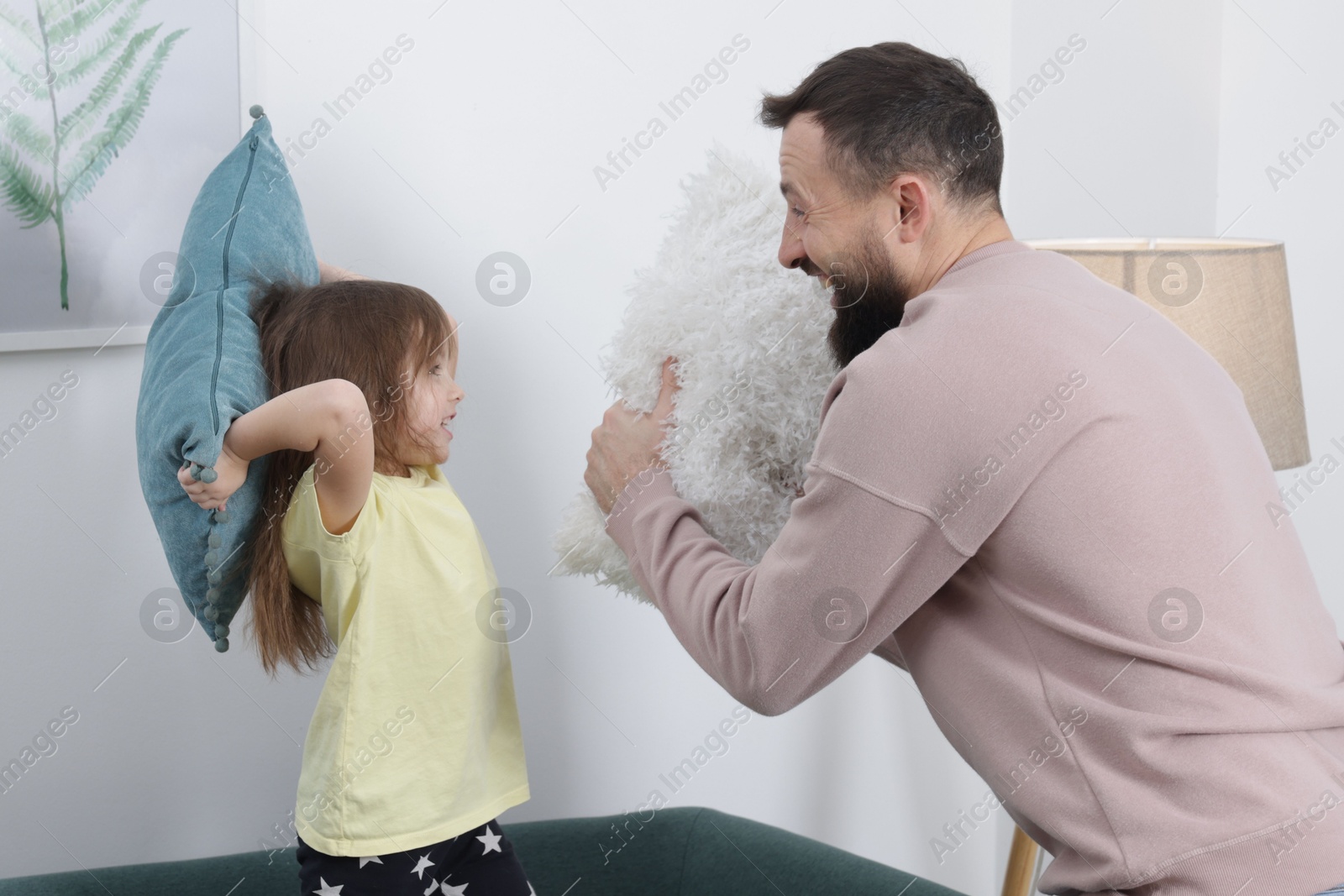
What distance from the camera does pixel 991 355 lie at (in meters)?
0.86

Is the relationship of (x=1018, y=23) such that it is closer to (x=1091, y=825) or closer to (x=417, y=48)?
(x=417, y=48)

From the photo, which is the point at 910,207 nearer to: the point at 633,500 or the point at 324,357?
the point at 633,500

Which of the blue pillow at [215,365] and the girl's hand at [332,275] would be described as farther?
the girl's hand at [332,275]

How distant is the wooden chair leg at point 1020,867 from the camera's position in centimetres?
162

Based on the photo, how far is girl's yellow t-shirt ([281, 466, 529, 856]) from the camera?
1.08 meters

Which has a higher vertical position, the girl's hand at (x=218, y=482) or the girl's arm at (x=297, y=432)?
the girl's arm at (x=297, y=432)

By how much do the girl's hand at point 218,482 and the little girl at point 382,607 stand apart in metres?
0.07

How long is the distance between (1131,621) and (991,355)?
236 millimetres

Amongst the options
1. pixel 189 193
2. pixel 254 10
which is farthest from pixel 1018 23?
pixel 189 193

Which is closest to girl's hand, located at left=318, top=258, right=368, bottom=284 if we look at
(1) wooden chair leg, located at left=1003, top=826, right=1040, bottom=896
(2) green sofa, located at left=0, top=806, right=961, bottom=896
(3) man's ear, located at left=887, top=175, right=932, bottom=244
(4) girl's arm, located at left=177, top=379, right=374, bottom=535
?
(4) girl's arm, located at left=177, top=379, right=374, bottom=535

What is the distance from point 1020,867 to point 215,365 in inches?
52.7

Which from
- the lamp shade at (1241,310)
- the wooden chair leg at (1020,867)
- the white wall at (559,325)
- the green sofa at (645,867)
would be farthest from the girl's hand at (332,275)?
the wooden chair leg at (1020,867)

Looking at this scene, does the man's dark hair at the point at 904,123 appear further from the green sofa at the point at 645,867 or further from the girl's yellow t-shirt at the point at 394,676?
the green sofa at the point at 645,867

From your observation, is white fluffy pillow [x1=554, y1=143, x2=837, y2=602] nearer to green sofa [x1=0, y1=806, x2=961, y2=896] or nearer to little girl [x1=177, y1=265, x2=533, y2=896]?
little girl [x1=177, y1=265, x2=533, y2=896]
